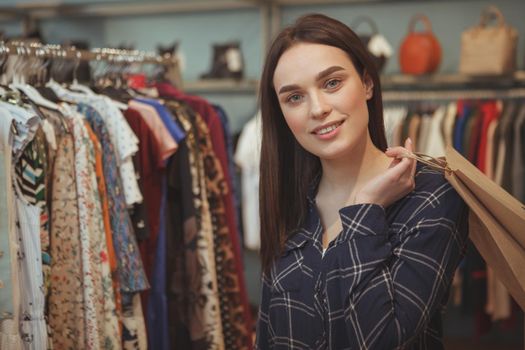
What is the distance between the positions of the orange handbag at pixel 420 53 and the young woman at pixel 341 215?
228cm

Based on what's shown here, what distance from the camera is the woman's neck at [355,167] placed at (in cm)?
152

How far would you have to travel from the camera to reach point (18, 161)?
1.66 meters

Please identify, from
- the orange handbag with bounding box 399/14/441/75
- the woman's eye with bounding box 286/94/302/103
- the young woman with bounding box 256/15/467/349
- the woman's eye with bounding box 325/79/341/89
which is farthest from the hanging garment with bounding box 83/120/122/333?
the orange handbag with bounding box 399/14/441/75

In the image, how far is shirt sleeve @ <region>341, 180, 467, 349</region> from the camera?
127 cm

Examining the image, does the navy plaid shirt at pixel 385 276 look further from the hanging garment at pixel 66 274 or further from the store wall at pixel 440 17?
the store wall at pixel 440 17

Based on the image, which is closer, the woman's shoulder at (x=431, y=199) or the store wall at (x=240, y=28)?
the woman's shoulder at (x=431, y=199)

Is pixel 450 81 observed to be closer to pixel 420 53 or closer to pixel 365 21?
pixel 420 53

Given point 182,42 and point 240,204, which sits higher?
point 182,42

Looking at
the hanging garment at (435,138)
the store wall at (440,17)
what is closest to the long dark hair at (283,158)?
the hanging garment at (435,138)

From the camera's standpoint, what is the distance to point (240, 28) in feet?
14.9

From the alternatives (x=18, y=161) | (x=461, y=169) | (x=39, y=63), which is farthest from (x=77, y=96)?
(x=461, y=169)

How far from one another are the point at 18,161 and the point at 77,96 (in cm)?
45

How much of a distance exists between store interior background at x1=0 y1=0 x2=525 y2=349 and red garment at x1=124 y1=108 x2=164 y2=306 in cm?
215

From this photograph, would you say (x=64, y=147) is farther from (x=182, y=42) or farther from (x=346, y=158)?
(x=182, y=42)
